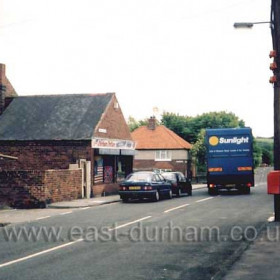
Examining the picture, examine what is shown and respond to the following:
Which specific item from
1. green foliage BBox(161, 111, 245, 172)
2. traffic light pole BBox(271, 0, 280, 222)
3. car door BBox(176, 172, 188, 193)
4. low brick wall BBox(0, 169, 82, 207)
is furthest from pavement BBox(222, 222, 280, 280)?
green foliage BBox(161, 111, 245, 172)

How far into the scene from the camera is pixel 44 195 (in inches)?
860

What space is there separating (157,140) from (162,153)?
2.37 metres

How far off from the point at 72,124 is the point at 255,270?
23405mm

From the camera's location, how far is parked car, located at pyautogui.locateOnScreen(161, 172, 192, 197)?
27688 mm

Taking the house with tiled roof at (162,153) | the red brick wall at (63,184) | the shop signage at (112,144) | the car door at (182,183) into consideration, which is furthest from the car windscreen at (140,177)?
the house with tiled roof at (162,153)

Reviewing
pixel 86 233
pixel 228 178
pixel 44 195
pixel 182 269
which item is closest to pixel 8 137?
pixel 44 195

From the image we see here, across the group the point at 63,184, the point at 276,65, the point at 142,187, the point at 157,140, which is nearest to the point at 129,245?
the point at 276,65

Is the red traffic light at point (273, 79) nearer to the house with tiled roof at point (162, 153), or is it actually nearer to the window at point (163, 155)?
the house with tiled roof at point (162, 153)

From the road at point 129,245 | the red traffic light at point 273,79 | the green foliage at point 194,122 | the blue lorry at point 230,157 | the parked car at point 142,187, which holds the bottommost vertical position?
the road at point 129,245

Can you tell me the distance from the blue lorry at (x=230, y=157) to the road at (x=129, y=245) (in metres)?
10.9

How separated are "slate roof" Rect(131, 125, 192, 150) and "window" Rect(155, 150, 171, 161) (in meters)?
0.56

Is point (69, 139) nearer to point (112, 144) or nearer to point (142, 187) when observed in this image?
point (112, 144)

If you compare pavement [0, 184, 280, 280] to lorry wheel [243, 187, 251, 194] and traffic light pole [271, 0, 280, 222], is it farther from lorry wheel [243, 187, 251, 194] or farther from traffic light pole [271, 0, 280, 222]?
lorry wheel [243, 187, 251, 194]

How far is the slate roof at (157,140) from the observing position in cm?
6131
